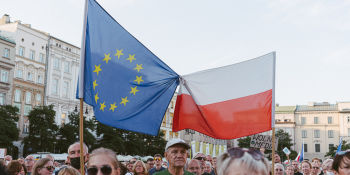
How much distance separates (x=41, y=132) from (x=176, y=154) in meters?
34.1

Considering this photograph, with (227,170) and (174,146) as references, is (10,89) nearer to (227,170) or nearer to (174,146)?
(174,146)

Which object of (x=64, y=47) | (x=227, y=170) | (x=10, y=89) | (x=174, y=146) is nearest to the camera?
(x=227, y=170)

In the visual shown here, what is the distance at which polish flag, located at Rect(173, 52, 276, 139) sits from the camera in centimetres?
641

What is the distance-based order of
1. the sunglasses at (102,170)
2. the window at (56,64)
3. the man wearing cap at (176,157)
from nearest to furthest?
1. the sunglasses at (102,170)
2. the man wearing cap at (176,157)
3. the window at (56,64)

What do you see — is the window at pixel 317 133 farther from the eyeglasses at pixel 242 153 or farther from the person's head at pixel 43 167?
the eyeglasses at pixel 242 153

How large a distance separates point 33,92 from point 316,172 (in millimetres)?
44066

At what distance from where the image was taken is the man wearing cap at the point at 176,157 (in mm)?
4988

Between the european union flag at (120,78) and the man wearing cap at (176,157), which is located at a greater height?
the european union flag at (120,78)

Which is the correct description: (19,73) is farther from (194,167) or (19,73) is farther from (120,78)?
(120,78)

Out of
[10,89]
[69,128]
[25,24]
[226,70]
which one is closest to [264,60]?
[226,70]

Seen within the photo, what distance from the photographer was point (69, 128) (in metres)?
38.4

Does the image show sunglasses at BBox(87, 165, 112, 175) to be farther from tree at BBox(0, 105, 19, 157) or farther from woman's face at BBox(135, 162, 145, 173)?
tree at BBox(0, 105, 19, 157)

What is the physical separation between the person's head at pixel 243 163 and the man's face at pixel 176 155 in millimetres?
2743

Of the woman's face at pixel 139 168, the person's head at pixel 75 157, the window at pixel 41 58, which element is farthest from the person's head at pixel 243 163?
the window at pixel 41 58
